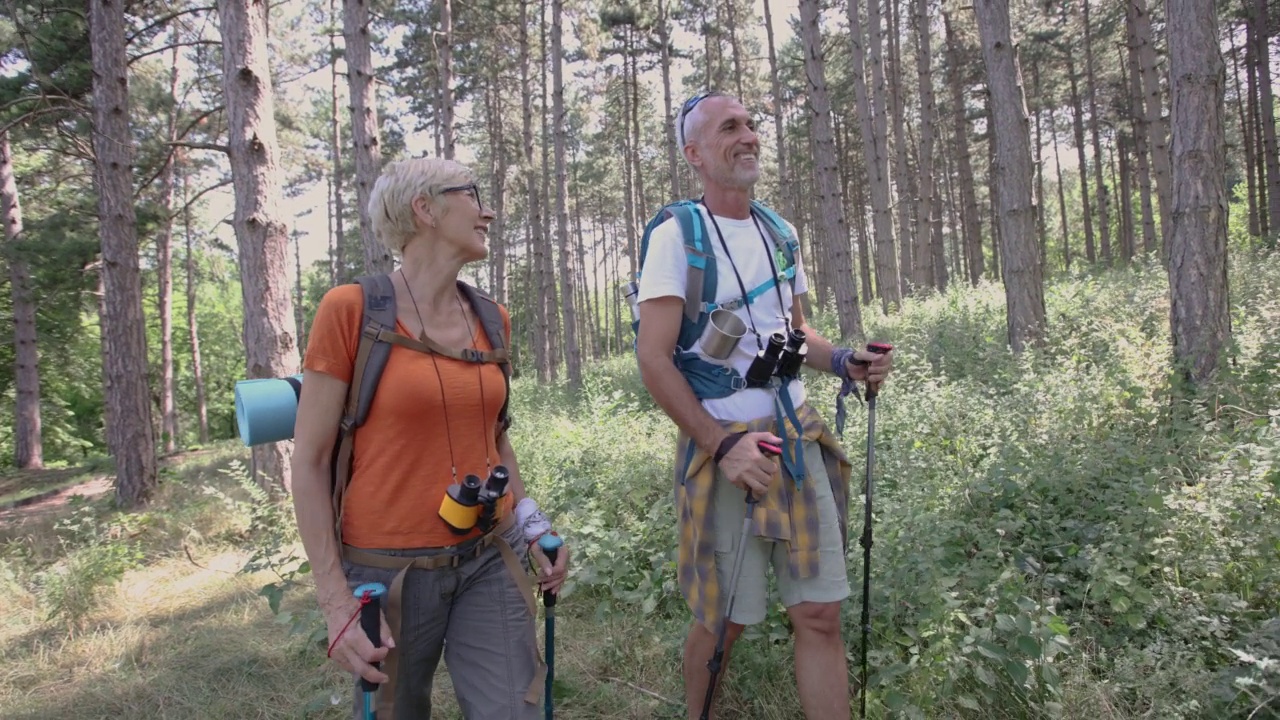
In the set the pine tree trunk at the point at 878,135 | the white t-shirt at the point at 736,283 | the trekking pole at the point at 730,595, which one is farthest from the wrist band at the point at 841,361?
the pine tree trunk at the point at 878,135

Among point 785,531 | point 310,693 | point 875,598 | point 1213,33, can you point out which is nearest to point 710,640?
point 785,531

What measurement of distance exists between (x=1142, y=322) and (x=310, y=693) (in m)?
8.03

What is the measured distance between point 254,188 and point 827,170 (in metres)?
7.88

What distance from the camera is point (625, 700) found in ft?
11.1

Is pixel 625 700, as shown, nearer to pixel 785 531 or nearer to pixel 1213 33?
pixel 785 531

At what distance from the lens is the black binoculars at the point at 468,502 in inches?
77.6

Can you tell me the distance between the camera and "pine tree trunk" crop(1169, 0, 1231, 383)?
532 centimetres

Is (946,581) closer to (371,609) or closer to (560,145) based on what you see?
(371,609)

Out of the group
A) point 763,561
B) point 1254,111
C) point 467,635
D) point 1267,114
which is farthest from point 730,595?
point 1254,111

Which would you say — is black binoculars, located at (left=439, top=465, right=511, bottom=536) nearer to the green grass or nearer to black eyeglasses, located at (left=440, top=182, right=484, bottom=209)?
black eyeglasses, located at (left=440, top=182, right=484, bottom=209)

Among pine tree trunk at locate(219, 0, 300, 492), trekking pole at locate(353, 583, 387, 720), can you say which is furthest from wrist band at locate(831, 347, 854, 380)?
pine tree trunk at locate(219, 0, 300, 492)

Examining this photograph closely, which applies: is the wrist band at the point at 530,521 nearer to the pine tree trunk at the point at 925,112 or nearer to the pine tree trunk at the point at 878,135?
the pine tree trunk at the point at 878,135

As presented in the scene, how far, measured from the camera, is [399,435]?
1967 mm

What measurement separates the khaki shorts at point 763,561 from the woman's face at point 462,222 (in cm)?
110
